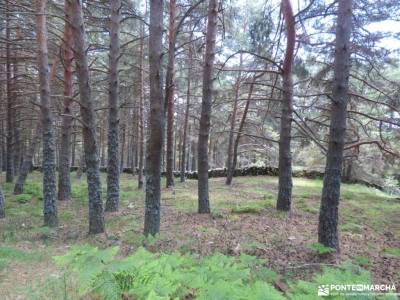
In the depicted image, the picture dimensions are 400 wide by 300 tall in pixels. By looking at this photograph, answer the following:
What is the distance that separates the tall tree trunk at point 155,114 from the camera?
18.2 ft

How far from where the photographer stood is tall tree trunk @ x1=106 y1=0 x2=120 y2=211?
8.99 meters

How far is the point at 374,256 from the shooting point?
19.0 ft

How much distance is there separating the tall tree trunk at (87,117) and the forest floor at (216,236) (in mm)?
510

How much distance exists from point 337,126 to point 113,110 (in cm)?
598

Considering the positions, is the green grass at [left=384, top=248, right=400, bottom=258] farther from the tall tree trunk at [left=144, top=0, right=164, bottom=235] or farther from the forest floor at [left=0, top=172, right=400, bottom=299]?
the tall tree trunk at [left=144, top=0, right=164, bottom=235]

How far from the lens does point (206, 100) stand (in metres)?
8.31

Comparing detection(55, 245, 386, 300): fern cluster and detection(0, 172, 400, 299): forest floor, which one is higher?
detection(55, 245, 386, 300): fern cluster

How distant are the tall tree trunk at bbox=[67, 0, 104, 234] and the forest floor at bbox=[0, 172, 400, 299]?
1.67 feet

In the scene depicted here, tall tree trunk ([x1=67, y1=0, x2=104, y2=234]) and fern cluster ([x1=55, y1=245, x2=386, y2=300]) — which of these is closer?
fern cluster ([x1=55, y1=245, x2=386, y2=300])

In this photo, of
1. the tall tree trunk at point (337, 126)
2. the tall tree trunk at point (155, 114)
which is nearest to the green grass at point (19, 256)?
the tall tree trunk at point (155, 114)

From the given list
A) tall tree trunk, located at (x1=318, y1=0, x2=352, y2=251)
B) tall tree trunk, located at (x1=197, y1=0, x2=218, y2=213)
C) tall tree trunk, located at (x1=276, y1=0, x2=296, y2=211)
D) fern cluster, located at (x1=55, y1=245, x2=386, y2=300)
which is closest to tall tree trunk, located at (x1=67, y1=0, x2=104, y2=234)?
tall tree trunk, located at (x1=197, y1=0, x2=218, y2=213)

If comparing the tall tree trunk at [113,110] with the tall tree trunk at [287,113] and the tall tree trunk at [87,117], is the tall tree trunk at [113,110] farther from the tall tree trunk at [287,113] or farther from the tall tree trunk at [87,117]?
the tall tree trunk at [287,113]

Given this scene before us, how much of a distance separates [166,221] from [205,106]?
9.69 feet

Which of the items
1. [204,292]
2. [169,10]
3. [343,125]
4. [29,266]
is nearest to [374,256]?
[343,125]
